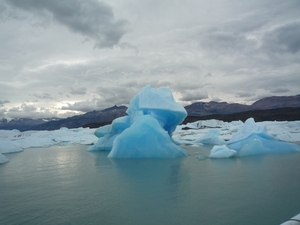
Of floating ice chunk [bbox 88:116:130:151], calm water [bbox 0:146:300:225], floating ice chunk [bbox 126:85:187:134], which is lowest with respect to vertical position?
calm water [bbox 0:146:300:225]

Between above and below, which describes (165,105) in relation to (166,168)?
above

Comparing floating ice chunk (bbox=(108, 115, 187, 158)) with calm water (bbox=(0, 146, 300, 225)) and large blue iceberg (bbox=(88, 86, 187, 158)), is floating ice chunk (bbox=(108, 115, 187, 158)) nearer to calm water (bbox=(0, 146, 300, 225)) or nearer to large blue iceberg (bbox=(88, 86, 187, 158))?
large blue iceberg (bbox=(88, 86, 187, 158))

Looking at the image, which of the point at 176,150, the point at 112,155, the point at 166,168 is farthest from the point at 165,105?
the point at 166,168

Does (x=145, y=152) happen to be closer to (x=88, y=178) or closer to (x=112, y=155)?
(x=112, y=155)

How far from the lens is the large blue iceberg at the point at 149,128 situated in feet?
29.4

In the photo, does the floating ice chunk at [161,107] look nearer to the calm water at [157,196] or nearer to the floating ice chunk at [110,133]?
the floating ice chunk at [110,133]

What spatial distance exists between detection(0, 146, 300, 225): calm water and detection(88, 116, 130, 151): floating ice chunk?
5378mm

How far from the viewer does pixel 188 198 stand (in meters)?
4.02

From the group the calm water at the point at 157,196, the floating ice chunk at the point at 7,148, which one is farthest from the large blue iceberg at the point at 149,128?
the floating ice chunk at the point at 7,148

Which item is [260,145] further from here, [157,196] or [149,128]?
[157,196]

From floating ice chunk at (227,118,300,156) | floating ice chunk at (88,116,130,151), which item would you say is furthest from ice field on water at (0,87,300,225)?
floating ice chunk at (88,116,130,151)

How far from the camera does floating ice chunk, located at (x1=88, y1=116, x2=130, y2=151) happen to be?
1185 cm

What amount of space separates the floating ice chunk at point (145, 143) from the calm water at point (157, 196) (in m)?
2.39

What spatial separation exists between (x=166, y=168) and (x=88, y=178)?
7.30 ft
